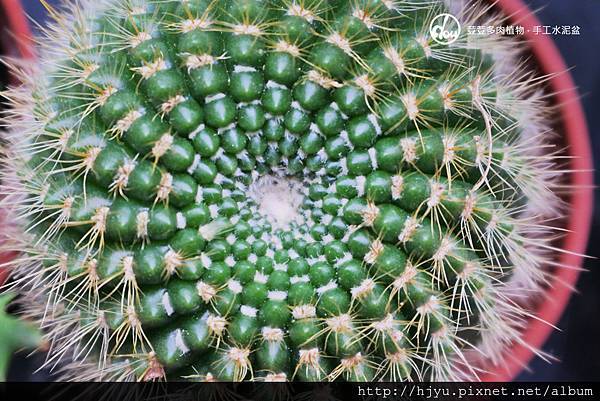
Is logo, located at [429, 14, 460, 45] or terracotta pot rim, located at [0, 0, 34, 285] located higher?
terracotta pot rim, located at [0, 0, 34, 285]

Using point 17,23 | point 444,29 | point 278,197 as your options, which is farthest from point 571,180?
point 17,23

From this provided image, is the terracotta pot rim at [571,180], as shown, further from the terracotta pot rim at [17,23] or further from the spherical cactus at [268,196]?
the terracotta pot rim at [17,23]

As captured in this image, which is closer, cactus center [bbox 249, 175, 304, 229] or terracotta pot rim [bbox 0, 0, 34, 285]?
cactus center [bbox 249, 175, 304, 229]

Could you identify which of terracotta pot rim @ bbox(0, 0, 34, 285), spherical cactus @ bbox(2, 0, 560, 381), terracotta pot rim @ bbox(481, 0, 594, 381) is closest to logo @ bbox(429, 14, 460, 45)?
spherical cactus @ bbox(2, 0, 560, 381)

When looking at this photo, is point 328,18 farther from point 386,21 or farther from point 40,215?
point 40,215

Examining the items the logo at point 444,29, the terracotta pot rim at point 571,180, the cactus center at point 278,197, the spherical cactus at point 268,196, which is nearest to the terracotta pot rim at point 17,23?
the spherical cactus at point 268,196

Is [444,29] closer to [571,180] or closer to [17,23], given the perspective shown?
[571,180]

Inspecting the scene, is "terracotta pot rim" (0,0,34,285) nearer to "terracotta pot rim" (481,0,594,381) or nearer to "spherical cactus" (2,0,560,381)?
"spherical cactus" (2,0,560,381)

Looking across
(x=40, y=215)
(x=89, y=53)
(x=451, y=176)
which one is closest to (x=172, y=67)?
(x=89, y=53)
